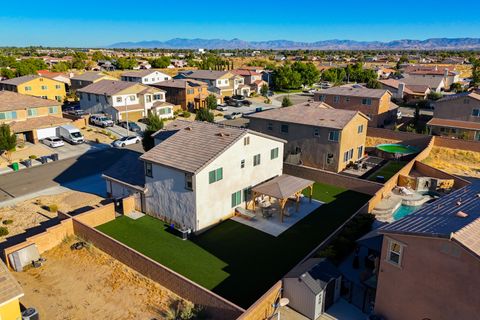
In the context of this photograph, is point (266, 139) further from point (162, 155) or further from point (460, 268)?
point (460, 268)

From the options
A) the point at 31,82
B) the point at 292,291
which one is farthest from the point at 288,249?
the point at 31,82

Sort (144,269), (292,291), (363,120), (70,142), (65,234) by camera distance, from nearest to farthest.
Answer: (292,291) < (144,269) < (65,234) < (363,120) < (70,142)

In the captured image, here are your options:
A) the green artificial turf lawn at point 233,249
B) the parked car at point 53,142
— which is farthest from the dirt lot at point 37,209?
the parked car at point 53,142

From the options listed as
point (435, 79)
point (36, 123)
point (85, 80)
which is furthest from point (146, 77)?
point (435, 79)

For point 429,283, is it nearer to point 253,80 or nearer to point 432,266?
point 432,266

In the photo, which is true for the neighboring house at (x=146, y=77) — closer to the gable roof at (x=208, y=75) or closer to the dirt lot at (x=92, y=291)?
the gable roof at (x=208, y=75)

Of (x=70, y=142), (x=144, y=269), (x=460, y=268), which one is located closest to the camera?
(x=460, y=268)

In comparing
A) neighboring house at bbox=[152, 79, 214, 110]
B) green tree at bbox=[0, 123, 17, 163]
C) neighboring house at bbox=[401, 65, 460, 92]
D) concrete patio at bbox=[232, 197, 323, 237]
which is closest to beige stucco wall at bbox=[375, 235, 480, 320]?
concrete patio at bbox=[232, 197, 323, 237]
